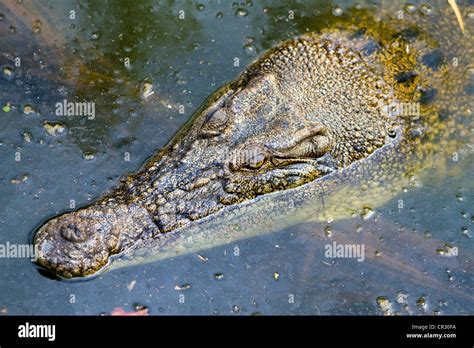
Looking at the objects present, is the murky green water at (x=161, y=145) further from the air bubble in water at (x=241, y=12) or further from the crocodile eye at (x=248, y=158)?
the crocodile eye at (x=248, y=158)

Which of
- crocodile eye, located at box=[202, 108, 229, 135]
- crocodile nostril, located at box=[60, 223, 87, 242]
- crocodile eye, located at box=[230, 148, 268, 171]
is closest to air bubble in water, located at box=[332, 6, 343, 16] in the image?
crocodile eye, located at box=[202, 108, 229, 135]

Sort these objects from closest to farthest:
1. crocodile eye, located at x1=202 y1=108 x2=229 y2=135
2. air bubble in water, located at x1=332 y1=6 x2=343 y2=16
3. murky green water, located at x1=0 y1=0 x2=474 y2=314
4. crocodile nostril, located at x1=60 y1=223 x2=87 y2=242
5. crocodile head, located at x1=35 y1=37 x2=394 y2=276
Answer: crocodile nostril, located at x1=60 y1=223 x2=87 y2=242 < crocodile head, located at x1=35 y1=37 x2=394 y2=276 < crocodile eye, located at x1=202 y1=108 x2=229 y2=135 < murky green water, located at x1=0 y1=0 x2=474 y2=314 < air bubble in water, located at x1=332 y1=6 x2=343 y2=16

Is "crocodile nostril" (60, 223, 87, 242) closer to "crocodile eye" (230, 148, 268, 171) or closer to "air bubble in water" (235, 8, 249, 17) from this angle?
"crocodile eye" (230, 148, 268, 171)

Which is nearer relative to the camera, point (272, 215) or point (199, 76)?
point (272, 215)

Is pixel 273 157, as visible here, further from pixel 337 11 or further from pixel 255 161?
pixel 337 11

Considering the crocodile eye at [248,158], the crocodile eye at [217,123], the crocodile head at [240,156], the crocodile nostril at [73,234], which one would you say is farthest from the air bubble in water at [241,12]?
the crocodile nostril at [73,234]
